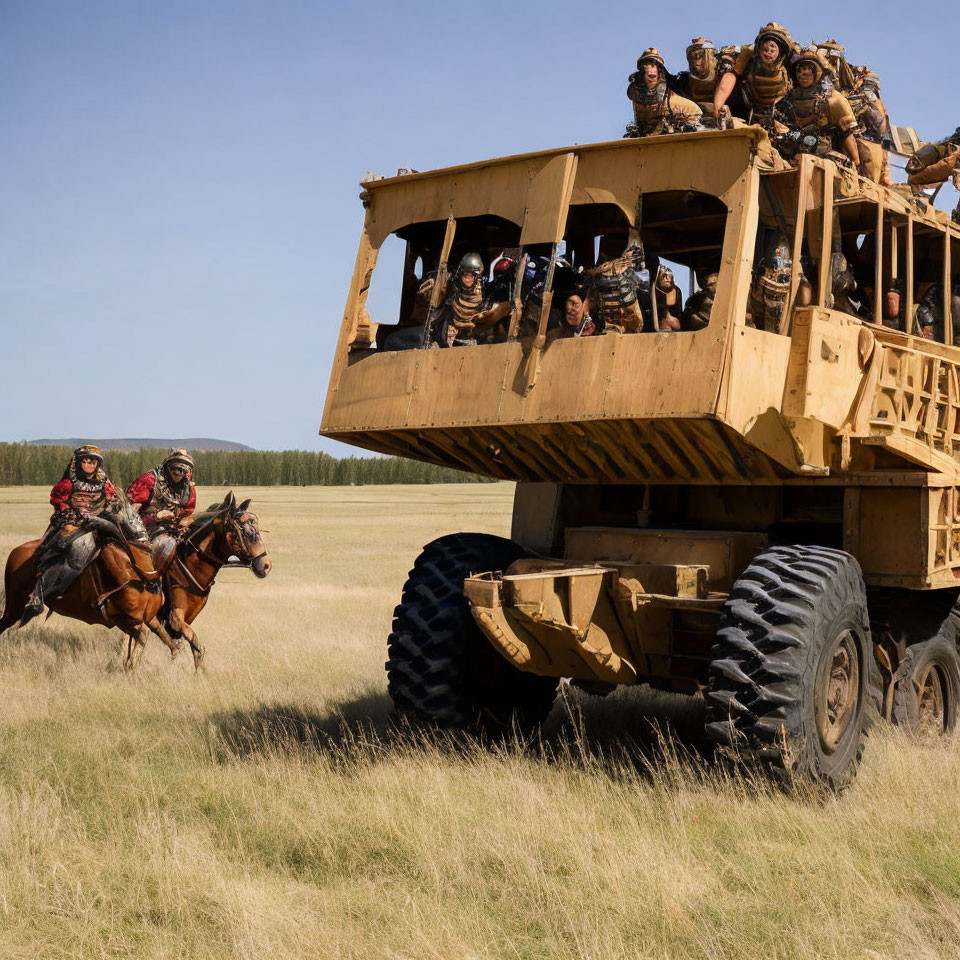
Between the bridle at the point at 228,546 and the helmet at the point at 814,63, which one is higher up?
the helmet at the point at 814,63

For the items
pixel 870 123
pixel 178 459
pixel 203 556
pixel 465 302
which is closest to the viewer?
pixel 465 302

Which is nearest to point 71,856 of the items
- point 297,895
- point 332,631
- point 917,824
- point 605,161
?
point 297,895

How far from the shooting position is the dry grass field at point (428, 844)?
201 inches

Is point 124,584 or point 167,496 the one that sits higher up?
point 167,496

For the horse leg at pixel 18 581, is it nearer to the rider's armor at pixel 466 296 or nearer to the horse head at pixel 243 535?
the horse head at pixel 243 535

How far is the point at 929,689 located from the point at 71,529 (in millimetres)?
8384

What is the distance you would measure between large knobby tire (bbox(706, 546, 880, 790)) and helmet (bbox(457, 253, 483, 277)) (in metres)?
2.59

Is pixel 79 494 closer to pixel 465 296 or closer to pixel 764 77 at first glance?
pixel 465 296

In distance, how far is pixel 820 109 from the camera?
346 inches

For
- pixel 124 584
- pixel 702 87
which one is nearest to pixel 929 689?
pixel 702 87

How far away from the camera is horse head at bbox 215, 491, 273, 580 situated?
39.3ft

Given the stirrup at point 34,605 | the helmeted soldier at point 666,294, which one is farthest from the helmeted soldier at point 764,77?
the stirrup at point 34,605

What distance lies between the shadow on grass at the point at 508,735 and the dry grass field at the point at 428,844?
0.04 meters

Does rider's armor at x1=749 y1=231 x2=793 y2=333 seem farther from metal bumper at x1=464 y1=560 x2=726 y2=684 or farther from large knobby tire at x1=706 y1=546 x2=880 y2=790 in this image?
metal bumper at x1=464 y1=560 x2=726 y2=684
